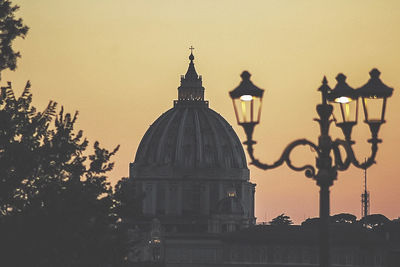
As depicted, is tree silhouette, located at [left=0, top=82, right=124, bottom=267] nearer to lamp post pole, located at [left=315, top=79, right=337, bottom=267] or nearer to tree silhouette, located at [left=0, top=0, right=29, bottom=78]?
tree silhouette, located at [left=0, top=0, right=29, bottom=78]

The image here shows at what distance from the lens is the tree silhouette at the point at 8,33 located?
133 ft

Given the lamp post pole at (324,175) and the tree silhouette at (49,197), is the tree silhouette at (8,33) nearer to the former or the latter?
the tree silhouette at (49,197)

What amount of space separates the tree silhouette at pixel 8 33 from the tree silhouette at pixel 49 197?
1696 millimetres

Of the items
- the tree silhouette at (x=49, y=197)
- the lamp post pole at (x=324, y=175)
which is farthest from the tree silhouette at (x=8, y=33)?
the lamp post pole at (x=324, y=175)

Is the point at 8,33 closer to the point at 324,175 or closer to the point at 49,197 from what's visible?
the point at 49,197

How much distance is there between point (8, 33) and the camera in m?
40.8

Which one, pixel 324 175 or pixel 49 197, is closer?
pixel 324 175

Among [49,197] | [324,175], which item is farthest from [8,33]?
[324,175]

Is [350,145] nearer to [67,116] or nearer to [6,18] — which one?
[6,18]

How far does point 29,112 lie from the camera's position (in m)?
44.8

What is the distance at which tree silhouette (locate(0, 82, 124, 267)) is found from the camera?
130 feet

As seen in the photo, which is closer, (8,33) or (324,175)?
(324,175)

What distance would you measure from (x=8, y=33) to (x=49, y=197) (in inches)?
154

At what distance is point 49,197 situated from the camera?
4084cm
